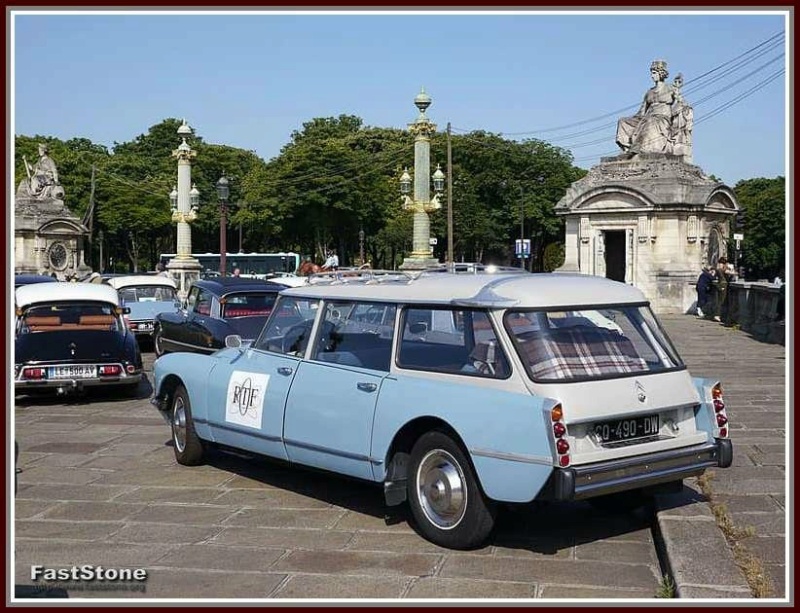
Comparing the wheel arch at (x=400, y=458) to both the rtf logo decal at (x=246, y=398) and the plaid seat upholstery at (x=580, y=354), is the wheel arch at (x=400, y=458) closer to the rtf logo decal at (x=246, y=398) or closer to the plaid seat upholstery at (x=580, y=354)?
the plaid seat upholstery at (x=580, y=354)

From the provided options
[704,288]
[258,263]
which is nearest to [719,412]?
[704,288]

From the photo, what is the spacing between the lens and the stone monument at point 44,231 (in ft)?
157

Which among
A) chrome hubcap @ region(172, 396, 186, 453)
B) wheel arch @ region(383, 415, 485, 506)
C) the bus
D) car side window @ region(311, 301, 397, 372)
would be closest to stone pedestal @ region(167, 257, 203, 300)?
the bus

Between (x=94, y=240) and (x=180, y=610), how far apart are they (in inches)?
3145

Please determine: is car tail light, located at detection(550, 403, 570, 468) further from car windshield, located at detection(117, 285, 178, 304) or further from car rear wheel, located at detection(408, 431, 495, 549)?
car windshield, located at detection(117, 285, 178, 304)

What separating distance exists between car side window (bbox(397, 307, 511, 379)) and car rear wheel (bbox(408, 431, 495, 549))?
1.69ft

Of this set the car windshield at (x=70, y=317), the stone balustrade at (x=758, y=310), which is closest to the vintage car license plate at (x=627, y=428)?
the car windshield at (x=70, y=317)

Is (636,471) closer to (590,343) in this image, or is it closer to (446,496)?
(590,343)

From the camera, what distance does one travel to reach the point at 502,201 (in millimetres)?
77125

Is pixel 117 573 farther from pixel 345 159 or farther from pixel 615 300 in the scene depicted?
pixel 345 159

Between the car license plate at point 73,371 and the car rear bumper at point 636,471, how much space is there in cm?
912

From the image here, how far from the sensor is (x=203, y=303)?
17.0m

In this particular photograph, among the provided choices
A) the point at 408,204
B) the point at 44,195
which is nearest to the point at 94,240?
the point at 44,195

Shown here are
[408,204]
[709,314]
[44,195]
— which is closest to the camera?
[709,314]
